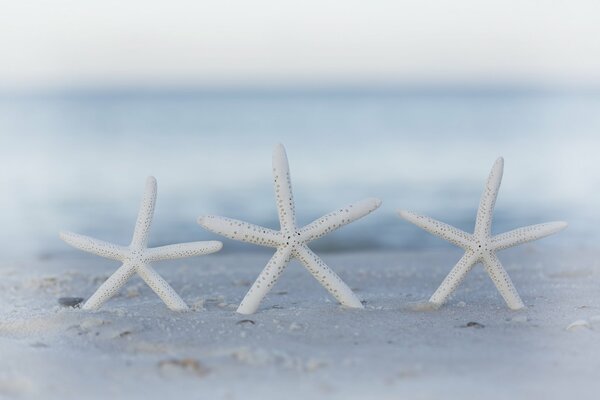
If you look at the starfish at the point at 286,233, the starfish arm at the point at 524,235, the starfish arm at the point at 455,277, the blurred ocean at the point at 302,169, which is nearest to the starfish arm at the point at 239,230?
the starfish at the point at 286,233

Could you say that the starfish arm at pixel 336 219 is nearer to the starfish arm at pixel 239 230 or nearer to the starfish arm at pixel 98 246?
the starfish arm at pixel 239 230

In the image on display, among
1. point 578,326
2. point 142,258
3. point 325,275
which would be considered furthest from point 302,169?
point 578,326

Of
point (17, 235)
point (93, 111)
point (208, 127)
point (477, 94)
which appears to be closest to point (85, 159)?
point (17, 235)

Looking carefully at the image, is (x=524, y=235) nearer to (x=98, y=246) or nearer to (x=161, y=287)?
(x=161, y=287)

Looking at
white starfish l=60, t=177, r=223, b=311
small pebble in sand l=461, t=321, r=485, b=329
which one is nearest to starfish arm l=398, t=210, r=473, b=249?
small pebble in sand l=461, t=321, r=485, b=329

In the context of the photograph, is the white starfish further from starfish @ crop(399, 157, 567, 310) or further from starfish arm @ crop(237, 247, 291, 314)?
starfish @ crop(399, 157, 567, 310)
